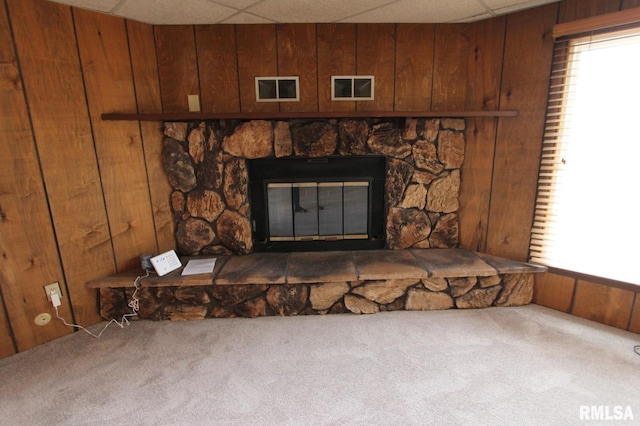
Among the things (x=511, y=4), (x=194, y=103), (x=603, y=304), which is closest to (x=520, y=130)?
(x=511, y=4)

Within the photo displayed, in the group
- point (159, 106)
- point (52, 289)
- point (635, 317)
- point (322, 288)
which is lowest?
point (635, 317)

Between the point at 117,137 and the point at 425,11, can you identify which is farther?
the point at 117,137

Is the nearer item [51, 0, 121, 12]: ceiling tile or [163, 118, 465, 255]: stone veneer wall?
[51, 0, 121, 12]: ceiling tile

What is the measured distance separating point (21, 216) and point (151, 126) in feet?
3.09

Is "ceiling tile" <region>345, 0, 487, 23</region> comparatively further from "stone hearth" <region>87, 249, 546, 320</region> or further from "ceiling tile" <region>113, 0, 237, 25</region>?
"stone hearth" <region>87, 249, 546, 320</region>

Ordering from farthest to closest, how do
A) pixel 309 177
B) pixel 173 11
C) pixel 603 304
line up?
pixel 309 177 → pixel 603 304 → pixel 173 11

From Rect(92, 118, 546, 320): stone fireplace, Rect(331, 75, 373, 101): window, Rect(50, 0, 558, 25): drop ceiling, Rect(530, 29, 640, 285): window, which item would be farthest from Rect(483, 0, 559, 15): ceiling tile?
Rect(331, 75, 373, 101): window

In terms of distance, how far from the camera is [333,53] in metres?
2.38

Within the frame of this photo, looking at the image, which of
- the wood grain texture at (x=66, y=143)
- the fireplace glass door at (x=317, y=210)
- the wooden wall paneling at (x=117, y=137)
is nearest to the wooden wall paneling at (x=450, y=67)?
the fireplace glass door at (x=317, y=210)

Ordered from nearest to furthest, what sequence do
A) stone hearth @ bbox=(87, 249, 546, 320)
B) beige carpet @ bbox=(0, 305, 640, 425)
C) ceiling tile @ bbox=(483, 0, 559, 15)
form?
beige carpet @ bbox=(0, 305, 640, 425) < ceiling tile @ bbox=(483, 0, 559, 15) < stone hearth @ bbox=(87, 249, 546, 320)

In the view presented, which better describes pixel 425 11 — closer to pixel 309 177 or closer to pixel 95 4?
pixel 309 177

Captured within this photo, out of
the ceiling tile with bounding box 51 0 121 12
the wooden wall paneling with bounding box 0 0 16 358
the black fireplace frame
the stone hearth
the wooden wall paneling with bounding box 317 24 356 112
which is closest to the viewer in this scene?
the wooden wall paneling with bounding box 0 0 16 358

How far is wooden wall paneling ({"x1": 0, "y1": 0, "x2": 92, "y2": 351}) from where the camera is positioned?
71.8 inches

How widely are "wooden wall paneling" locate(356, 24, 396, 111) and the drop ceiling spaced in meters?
0.10
